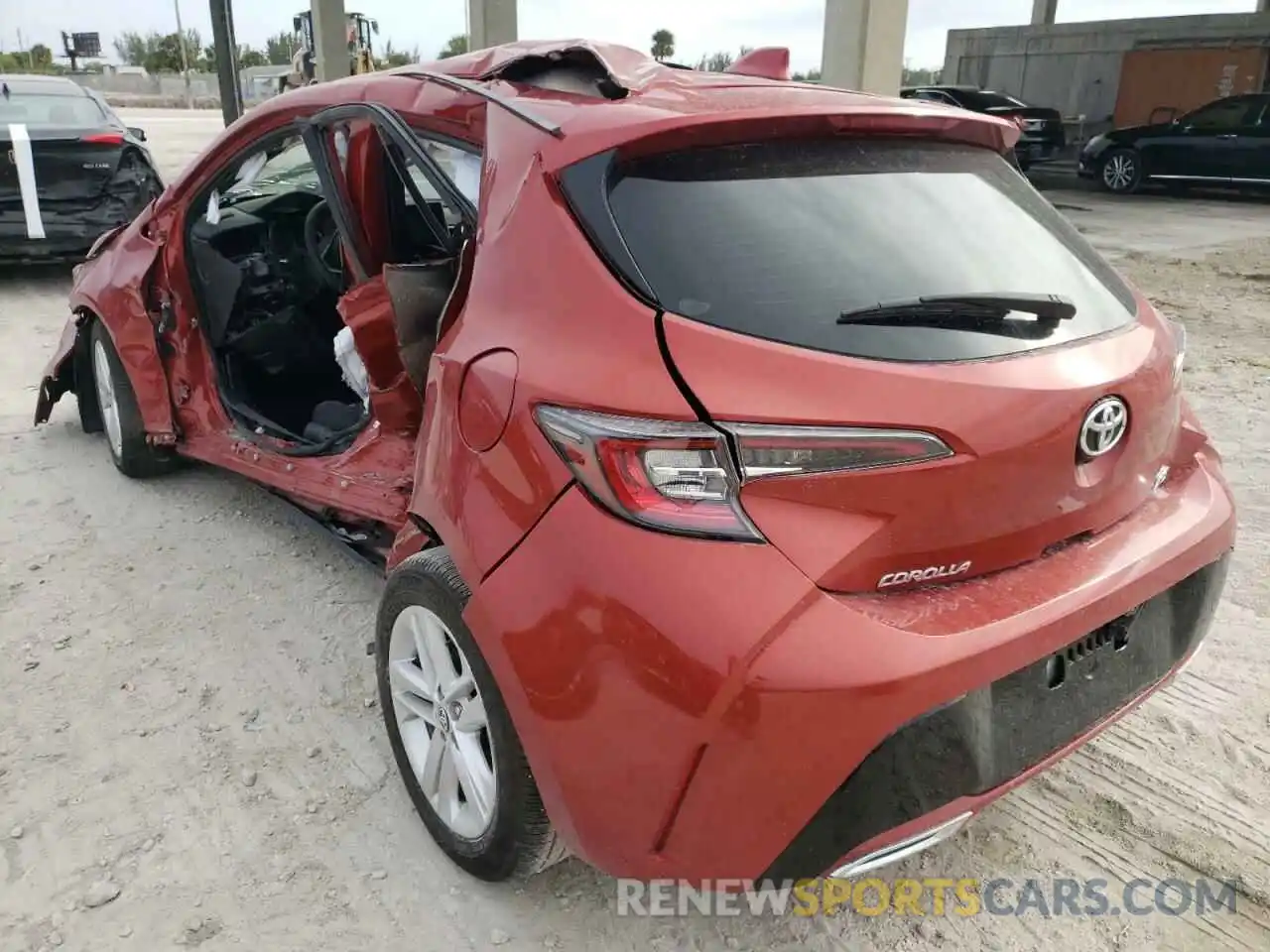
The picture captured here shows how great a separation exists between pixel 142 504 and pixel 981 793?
138 inches

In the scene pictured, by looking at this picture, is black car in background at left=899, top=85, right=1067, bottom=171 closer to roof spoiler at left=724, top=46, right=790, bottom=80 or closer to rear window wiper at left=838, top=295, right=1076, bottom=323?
roof spoiler at left=724, top=46, right=790, bottom=80

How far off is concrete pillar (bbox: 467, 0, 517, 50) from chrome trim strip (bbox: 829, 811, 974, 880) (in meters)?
16.8

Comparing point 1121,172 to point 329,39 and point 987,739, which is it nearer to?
point 329,39

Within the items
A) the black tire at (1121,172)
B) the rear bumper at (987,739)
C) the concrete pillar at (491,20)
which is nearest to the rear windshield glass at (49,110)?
the rear bumper at (987,739)

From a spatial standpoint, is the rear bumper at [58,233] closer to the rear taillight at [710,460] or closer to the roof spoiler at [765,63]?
the roof spoiler at [765,63]

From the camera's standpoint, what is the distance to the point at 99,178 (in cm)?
785

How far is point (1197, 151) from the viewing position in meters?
15.1

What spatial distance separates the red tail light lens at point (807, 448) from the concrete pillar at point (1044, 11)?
3030 centimetres

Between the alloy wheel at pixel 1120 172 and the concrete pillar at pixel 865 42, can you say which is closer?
the concrete pillar at pixel 865 42

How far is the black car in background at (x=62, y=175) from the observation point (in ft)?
24.7

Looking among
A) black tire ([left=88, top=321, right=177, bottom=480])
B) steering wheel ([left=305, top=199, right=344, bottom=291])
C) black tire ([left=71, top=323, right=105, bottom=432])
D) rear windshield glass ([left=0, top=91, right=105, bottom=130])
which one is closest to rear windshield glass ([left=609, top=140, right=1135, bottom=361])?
steering wheel ([left=305, top=199, right=344, bottom=291])

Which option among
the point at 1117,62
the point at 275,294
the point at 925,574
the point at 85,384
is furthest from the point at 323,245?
the point at 1117,62

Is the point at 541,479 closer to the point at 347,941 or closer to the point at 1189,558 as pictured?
the point at 347,941

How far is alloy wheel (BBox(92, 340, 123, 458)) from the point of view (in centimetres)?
414
